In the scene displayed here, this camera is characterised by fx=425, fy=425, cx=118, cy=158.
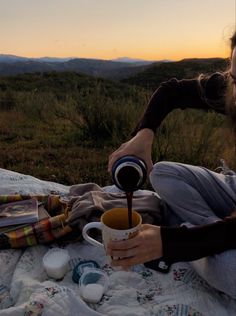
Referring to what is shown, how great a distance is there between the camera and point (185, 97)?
244 centimetres

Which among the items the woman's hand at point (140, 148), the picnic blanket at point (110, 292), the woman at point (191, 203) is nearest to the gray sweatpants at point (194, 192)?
the woman at point (191, 203)

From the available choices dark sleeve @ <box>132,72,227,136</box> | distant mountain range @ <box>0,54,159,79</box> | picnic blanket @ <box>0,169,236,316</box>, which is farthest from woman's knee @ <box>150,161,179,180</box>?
distant mountain range @ <box>0,54,159,79</box>

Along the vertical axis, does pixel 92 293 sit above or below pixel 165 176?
below

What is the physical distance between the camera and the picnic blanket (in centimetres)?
179

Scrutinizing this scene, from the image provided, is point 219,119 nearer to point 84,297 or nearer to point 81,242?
point 81,242

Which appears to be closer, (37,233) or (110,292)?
(110,292)

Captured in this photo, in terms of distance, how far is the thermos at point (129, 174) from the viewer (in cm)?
144

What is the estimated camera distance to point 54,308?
69.4 inches

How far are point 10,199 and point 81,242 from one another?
1.94ft

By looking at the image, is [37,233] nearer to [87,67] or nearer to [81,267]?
[81,267]

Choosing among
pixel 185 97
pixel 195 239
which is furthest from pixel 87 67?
pixel 195 239

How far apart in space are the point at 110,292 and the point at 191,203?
624mm

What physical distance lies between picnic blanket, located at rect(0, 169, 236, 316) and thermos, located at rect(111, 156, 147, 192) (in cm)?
65

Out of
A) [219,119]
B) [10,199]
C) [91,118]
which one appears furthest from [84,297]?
[91,118]
